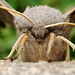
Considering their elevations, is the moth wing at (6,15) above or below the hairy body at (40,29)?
above

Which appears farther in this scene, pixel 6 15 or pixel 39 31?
pixel 6 15

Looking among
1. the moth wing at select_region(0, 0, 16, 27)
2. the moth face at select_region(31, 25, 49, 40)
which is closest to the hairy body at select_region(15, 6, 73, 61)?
the moth face at select_region(31, 25, 49, 40)

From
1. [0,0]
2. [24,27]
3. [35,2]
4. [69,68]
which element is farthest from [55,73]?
[0,0]

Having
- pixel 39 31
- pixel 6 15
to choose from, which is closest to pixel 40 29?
pixel 39 31

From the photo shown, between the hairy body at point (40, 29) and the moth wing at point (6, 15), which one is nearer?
the hairy body at point (40, 29)

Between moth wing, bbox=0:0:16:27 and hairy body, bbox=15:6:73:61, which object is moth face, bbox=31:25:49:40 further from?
moth wing, bbox=0:0:16:27

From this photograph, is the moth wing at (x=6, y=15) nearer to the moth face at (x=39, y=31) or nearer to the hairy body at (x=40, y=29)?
the hairy body at (x=40, y=29)

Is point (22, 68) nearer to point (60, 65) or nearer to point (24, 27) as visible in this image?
point (60, 65)

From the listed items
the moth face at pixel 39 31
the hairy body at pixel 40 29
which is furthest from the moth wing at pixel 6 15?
the moth face at pixel 39 31

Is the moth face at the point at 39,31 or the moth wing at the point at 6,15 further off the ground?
the moth wing at the point at 6,15

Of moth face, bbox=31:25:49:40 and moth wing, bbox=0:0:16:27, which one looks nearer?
moth face, bbox=31:25:49:40

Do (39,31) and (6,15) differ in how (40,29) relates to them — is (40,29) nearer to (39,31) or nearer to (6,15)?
(39,31)
